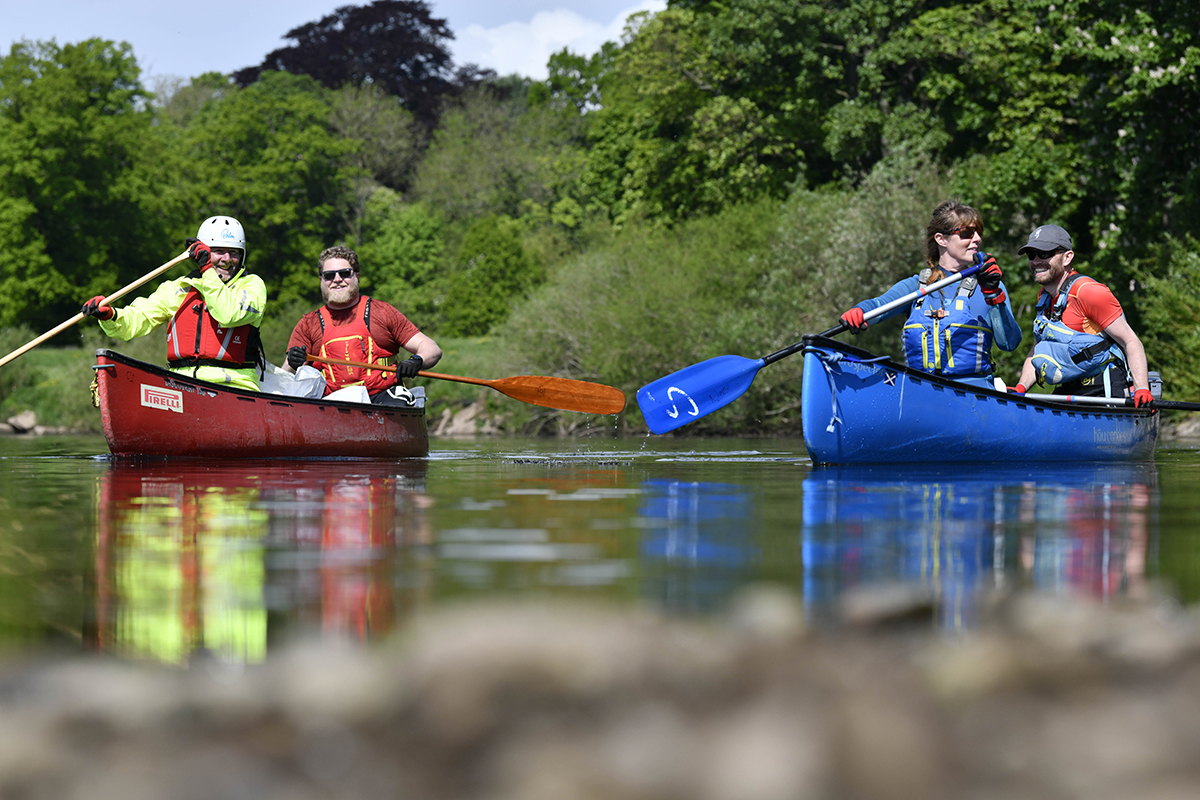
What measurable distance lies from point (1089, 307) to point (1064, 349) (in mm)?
510

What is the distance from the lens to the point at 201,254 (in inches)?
359

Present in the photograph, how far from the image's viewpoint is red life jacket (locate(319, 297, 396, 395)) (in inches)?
406

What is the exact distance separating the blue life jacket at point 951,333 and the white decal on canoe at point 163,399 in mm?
5232

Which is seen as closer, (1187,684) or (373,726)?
(373,726)

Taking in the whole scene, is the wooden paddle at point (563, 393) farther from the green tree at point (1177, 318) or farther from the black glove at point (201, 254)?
the green tree at point (1177, 318)

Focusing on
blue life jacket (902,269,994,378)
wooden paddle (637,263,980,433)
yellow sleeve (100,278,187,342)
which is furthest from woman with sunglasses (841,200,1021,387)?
yellow sleeve (100,278,187,342)

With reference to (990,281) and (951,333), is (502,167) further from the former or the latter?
(990,281)

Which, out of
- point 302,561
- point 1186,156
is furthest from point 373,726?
point 1186,156

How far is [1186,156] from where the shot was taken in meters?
18.9

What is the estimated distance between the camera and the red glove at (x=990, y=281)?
28.1ft

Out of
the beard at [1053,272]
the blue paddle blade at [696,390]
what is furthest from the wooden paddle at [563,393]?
the beard at [1053,272]

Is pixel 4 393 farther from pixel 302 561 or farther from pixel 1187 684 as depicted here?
pixel 1187 684

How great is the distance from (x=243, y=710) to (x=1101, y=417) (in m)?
8.71

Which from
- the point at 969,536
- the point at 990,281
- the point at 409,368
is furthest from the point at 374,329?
the point at 969,536
